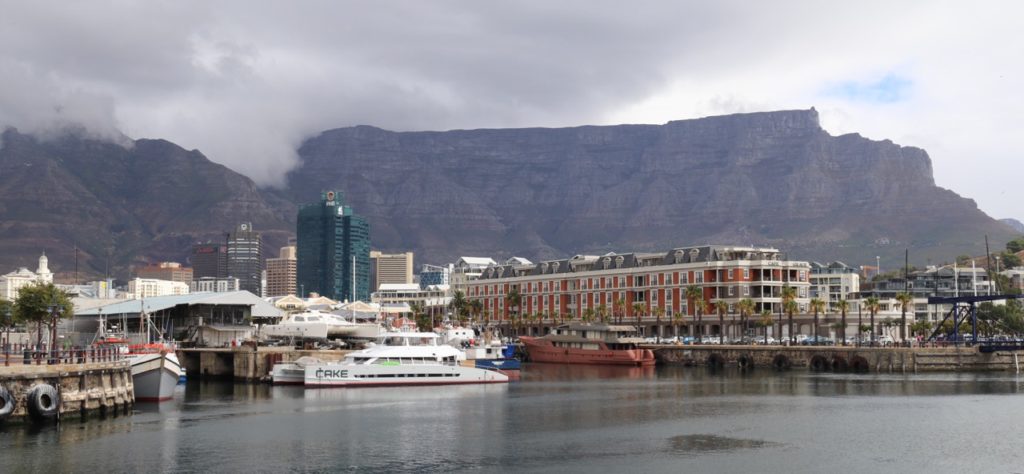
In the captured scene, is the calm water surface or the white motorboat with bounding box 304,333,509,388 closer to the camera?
the calm water surface

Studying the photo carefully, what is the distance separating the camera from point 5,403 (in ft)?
217

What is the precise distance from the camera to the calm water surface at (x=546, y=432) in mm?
62094

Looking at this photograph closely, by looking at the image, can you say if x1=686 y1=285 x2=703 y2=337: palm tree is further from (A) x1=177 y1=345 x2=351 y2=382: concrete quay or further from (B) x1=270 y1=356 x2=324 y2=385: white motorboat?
(B) x1=270 y1=356 x2=324 y2=385: white motorboat

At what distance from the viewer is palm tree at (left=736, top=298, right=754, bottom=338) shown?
178 metres

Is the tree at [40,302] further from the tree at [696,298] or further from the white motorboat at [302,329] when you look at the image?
the tree at [696,298]

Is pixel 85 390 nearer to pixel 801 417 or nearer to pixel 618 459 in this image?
pixel 618 459

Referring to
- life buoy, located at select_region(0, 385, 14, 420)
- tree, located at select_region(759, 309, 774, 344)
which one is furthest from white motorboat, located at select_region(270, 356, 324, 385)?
tree, located at select_region(759, 309, 774, 344)

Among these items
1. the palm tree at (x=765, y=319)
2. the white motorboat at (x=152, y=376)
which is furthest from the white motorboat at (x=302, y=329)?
the palm tree at (x=765, y=319)

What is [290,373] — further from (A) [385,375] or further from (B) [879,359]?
(B) [879,359]

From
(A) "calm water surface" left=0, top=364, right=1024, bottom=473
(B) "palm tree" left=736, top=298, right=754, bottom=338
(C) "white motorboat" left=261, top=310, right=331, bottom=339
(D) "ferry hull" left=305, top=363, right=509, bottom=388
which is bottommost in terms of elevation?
(A) "calm water surface" left=0, top=364, right=1024, bottom=473

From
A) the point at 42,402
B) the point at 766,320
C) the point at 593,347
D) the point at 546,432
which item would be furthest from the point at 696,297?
the point at 42,402

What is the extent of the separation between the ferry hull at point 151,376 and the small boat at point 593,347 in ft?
273

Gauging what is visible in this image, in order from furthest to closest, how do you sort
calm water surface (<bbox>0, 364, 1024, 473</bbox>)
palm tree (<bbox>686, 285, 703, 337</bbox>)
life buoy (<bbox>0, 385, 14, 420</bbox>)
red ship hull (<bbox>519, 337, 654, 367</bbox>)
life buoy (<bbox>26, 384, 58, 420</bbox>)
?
palm tree (<bbox>686, 285, 703, 337</bbox>), red ship hull (<bbox>519, 337, 654, 367</bbox>), life buoy (<bbox>26, 384, 58, 420</bbox>), life buoy (<bbox>0, 385, 14, 420</bbox>), calm water surface (<bbox>0, 364, 1024, 473</bbox>)

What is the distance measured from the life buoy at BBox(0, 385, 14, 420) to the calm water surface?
143cm
